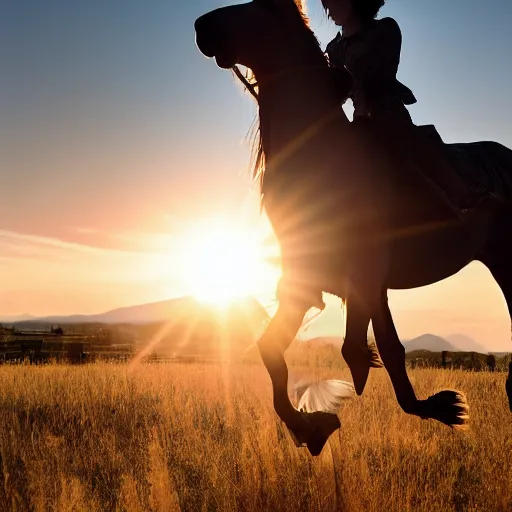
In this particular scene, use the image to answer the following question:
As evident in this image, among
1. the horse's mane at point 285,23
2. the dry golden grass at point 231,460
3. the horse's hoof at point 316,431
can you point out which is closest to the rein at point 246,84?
the horse's mane at point 285,23

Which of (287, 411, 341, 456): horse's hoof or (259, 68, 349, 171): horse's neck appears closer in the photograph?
(259, 68, 349, 171): horse's neck

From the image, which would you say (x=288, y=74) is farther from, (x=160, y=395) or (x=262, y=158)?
(x=160, y=395)

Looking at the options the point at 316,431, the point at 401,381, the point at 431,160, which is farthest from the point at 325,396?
the point at 431,160

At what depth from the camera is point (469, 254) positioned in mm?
4316

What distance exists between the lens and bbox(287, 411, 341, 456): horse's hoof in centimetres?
342

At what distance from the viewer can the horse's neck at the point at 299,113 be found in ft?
10.8

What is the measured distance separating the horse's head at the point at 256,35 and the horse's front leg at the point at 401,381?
1.49 meters

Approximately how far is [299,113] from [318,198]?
0.50 meters

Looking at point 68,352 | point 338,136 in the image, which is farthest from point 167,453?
point 68,352

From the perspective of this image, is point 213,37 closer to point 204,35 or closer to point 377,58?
point 204,35

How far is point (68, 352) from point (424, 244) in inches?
823

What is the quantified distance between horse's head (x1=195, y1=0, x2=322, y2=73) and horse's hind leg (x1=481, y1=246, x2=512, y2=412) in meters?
2.27

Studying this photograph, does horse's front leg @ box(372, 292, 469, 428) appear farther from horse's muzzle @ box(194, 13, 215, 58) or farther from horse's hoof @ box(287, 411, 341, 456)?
horse's muzzle @ box(194, 13, 215, 58)

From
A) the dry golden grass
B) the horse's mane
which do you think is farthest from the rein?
the dry golden grass
